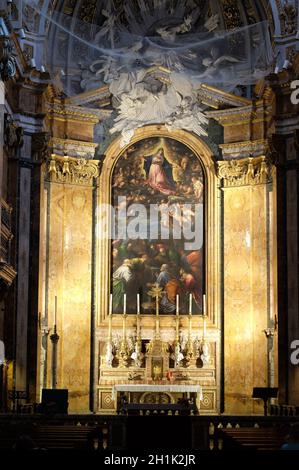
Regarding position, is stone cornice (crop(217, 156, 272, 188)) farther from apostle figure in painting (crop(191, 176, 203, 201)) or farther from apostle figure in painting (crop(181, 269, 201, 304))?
apostle figure in painting (crop(181, 269, 201, 304))

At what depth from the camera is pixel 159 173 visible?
2905 cm

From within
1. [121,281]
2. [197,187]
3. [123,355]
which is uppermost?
[197,187]

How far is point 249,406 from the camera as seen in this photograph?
1072 inches

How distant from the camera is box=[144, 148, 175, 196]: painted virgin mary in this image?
29.0 metres

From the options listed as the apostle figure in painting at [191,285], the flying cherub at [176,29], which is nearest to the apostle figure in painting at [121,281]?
the apostle figure in painting at [191,285]

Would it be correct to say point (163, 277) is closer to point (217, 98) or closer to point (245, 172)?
point (245, 172)

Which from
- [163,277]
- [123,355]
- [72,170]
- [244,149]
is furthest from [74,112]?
[123,355]

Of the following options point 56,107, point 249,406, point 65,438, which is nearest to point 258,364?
point 249,406

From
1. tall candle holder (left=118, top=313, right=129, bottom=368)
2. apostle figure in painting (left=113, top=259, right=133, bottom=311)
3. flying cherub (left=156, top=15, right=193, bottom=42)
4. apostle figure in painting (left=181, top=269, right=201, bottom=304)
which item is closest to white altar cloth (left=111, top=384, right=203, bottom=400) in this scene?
tall candle holder (left=118, top=313, right=129, bottom=368)

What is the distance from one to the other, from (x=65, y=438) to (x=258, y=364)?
14.5 m
